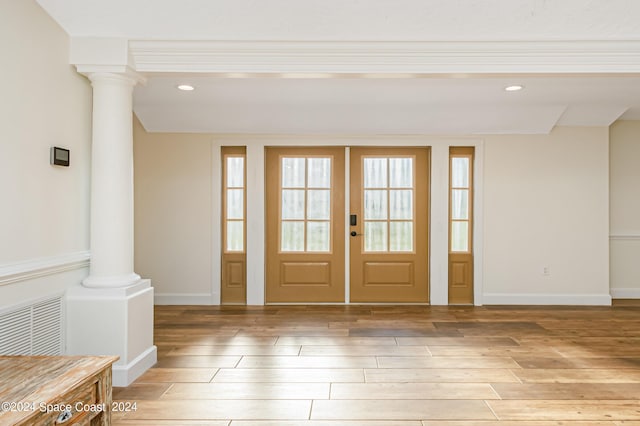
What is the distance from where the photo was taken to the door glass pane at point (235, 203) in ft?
18.0

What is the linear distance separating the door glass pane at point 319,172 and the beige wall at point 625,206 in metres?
3.66

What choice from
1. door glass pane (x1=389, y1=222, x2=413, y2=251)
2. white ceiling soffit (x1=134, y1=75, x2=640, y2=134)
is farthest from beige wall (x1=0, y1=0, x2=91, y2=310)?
door glass pane (x1=389, y1=222, x2=413, y2=251)

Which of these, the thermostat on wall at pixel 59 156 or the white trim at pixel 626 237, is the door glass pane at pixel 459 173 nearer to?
the white trim at pixel 626 237

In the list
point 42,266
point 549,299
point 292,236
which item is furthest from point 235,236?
point 549,299

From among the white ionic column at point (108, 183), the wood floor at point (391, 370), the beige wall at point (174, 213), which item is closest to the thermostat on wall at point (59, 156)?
the white ionic column at point (108, 183)

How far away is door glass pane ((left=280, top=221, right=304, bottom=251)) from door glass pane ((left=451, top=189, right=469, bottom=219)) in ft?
6.13

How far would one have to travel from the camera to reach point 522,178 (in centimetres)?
538

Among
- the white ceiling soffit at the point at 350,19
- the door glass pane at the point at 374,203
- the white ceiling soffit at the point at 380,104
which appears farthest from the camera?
the door glass pane at the point at 374,203

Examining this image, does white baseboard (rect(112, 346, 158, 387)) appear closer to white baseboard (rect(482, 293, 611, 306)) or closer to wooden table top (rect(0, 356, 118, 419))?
wooden table top (rect(0, 356, 118, 419))

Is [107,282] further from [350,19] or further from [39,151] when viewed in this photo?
[350,19]

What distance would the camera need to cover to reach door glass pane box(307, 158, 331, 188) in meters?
5.47

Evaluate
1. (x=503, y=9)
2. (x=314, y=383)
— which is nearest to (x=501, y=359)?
(x=314, y=383)

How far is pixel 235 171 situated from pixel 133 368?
2903 millimetres

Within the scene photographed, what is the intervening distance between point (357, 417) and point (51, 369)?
1564 millimetres
